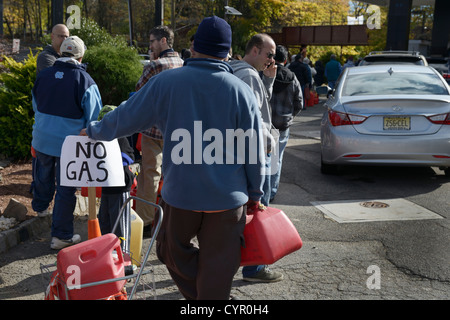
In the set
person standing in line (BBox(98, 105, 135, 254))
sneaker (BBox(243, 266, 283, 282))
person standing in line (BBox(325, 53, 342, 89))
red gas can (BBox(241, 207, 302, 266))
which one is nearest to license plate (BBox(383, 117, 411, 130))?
sneaker (BBox(243, 266, 283, 282))

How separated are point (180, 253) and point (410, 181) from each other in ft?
18.9

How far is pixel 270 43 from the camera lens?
4637mm

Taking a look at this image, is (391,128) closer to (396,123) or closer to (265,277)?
(396,123)

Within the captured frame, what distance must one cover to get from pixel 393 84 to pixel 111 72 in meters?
4.67

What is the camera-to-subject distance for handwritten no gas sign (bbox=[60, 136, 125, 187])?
3609 millimetres

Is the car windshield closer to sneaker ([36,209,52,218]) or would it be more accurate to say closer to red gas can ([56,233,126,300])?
sneaker ([36,209,52,218])

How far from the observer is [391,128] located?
24.7ft

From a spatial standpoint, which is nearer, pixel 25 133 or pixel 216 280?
pixel 216 280

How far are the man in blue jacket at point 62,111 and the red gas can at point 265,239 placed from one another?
242cm

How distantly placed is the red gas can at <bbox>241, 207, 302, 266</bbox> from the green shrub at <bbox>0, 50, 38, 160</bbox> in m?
5.57

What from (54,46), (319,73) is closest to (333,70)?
(319,73)

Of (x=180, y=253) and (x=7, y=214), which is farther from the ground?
(x=180, y=253)
